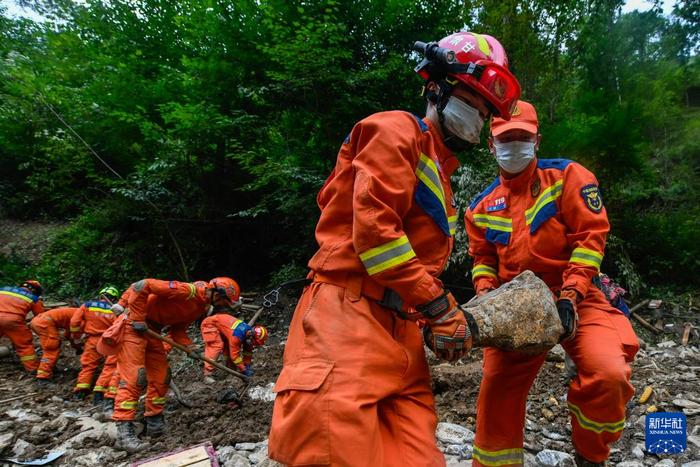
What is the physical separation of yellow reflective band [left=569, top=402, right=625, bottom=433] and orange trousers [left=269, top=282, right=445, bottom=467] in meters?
1.13

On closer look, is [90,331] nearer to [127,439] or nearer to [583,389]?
[127,439]

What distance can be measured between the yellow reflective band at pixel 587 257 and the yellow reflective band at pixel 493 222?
435 millimetres

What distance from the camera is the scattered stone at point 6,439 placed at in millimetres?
4124

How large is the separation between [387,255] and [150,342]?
15.4 feet

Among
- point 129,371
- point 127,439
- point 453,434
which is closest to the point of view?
point 453,434

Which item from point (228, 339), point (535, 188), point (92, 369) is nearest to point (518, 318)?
point (535, 188)

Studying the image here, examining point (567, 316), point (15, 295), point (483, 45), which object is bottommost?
point (15, 295)

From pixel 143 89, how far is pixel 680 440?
34.0 feet

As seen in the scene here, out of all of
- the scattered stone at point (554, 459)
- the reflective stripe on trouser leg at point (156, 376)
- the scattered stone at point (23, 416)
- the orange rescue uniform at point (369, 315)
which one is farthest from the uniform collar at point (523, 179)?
the scattered stone at point (23, 416)

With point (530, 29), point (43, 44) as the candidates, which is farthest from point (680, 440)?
point (43, 44)

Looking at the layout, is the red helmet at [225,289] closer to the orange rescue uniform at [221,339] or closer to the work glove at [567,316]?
the orange rescue uniform at [221,339]

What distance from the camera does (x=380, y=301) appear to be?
5.57 ft

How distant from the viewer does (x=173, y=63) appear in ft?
32.7

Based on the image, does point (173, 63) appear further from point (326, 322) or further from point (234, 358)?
point (326, 322)
